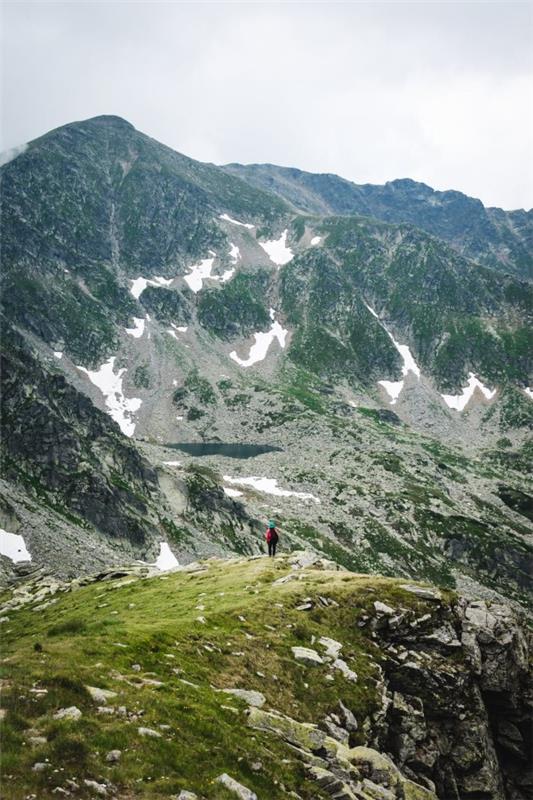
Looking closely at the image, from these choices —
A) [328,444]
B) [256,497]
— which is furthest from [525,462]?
[256,497]

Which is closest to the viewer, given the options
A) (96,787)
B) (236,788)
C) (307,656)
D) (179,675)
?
(96,787)

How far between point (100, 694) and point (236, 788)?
198 inches

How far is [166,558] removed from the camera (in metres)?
82.4

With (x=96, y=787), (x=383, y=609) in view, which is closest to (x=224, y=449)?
(x=383, y=609)

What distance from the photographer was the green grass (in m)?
13.1

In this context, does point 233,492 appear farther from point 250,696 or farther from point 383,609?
point 250,696

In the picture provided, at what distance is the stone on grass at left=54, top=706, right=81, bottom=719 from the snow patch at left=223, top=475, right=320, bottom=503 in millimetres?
114286

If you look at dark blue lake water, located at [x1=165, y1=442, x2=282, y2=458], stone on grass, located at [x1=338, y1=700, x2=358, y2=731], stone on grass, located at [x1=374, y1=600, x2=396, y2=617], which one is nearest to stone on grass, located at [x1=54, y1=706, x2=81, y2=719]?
stone on grass, located at [x1=338, y1=700, x2=358, y2=731]

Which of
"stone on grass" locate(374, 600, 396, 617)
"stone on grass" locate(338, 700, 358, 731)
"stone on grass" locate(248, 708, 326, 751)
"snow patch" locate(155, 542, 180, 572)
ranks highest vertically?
"stone on grass" locate(374, 600, 396, 617)

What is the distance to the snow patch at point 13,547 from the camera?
5482cm

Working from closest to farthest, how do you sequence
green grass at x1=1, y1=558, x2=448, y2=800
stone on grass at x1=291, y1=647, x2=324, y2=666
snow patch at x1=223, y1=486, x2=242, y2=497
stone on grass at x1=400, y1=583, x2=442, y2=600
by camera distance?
green grass at x1=1, y1=558, x2=448, y2=800 < stone on grass at x1=291, y1=647, x2=324, y2=666 < stone on grass at x1=400, y1=583, x2=442, y2=600 < snow patch at x1=223, y1=486, x2=242, y2=497

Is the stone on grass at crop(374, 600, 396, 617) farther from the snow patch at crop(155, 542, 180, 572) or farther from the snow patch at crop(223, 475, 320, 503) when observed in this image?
the snow patch at crop(223, 475, 320, 503)

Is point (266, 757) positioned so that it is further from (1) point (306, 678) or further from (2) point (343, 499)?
(2) point (343, 499)

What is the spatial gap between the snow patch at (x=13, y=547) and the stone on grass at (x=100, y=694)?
143 feet
